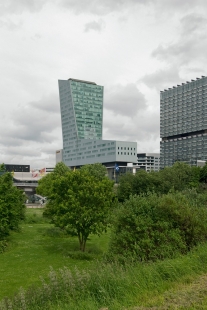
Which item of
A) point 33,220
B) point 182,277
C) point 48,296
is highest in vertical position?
point 182,277

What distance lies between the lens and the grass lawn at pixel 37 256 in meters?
23.7

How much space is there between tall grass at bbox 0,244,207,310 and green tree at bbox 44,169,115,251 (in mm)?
18457

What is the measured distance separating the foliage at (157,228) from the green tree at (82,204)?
12.2 meters

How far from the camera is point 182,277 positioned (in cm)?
1171

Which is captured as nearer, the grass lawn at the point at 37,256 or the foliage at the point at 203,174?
the grass lawn at the point at 37,256

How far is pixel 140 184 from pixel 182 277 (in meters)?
66.5

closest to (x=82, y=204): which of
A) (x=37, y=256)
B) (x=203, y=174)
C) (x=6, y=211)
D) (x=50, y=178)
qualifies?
(x=37, y=256)

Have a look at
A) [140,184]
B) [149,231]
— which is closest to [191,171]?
[140,184]

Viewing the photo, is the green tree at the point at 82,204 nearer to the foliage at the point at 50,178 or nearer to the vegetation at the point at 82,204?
the vegetation at the point at 82,204

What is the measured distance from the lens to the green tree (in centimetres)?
3183

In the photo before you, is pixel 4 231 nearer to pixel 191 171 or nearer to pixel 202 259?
pixel 202 259

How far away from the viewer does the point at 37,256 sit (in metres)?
32.6

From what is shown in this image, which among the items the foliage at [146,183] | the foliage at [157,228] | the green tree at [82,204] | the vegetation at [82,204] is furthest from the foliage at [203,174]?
the foliage at [157,228]

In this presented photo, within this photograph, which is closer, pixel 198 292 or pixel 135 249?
pixel 198 292
